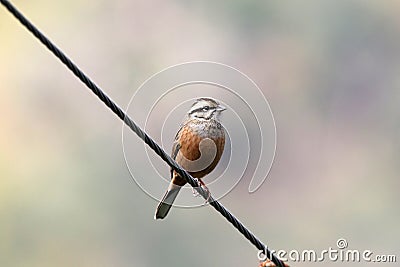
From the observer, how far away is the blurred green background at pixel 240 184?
14.2 metres

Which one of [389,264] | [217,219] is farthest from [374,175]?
[217,219]

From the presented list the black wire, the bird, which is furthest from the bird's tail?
the black wire

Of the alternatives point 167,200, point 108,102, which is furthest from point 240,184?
point 108,102

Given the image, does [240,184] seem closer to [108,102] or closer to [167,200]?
[167,200]

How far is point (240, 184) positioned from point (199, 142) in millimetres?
5393

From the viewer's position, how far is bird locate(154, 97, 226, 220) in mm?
6141

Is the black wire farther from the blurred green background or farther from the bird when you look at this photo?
the blurred green background

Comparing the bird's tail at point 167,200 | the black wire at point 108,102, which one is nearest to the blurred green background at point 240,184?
the bird's tail at point 167,200

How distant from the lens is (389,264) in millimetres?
15242

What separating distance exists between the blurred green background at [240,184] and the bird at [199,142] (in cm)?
588

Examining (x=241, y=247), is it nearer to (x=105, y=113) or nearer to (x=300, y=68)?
(x=105, y=113)

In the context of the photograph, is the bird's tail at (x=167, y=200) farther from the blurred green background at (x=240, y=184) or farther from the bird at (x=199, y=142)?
the blurred green background at (x=240, y=184)

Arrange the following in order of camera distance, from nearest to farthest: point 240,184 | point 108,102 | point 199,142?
point 108,102
point 199,142
point 240,184

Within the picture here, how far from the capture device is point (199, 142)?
6.18 m
